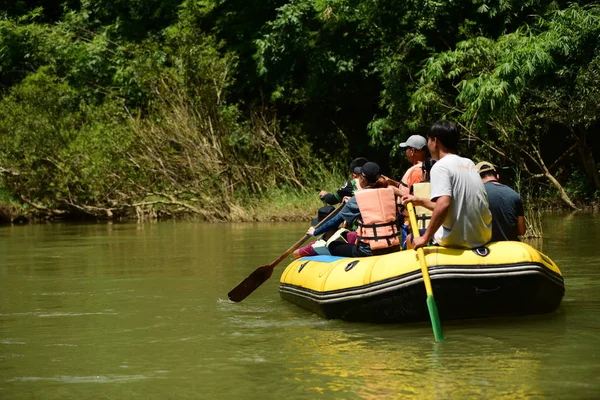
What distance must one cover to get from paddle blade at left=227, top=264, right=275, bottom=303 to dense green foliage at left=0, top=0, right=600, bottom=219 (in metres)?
8.51

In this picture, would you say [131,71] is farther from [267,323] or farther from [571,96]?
[267,323]

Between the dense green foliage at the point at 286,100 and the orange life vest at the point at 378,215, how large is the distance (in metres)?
9.21

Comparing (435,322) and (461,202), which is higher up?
(461,202)

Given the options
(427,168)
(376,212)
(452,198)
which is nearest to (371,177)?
(376,212)

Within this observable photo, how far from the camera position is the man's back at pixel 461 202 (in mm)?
6695

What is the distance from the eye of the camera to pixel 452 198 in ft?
22.2

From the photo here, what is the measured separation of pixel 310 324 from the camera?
7.52m

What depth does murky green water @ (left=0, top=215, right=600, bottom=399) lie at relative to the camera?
5.29m

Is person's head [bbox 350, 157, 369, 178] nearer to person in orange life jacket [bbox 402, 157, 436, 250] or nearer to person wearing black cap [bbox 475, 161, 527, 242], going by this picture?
person in orange life jacket [bbox 402, 157, 436, 250]

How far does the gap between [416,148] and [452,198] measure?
157cm

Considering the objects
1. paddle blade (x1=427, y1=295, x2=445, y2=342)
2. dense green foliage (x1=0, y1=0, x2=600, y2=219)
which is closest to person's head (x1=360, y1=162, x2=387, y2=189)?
paddle blade (x1=427, y1=295, x2=445, y2=342)

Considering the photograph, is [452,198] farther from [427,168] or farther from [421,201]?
[427,168]

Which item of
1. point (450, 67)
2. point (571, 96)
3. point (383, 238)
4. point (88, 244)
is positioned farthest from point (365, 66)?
point (383, 238)

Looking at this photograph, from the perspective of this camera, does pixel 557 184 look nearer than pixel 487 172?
No
